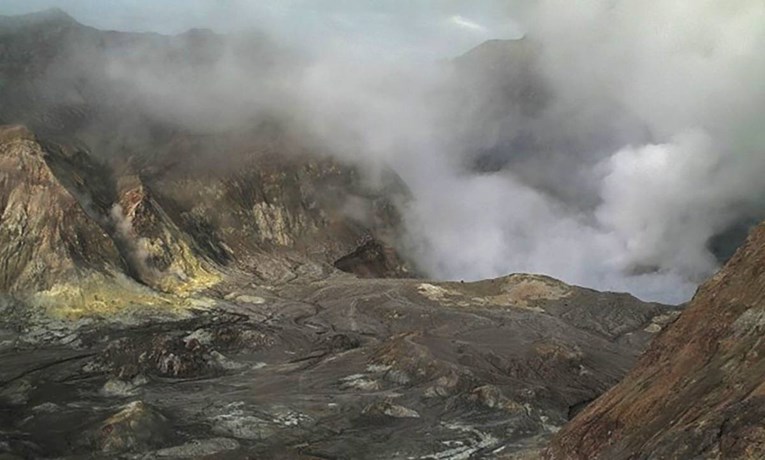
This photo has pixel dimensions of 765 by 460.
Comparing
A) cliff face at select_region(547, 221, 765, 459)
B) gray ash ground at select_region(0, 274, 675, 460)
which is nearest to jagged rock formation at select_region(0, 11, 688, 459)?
gray ash ground at select_region(0, 274, 675, 460)

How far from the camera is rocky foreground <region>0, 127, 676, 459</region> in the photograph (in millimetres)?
44156

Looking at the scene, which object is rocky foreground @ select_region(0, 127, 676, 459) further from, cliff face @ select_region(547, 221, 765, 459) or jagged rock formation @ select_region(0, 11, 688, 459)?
cliff face @ select_region(547, 221, 765, 459)

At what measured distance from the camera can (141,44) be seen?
12862cm

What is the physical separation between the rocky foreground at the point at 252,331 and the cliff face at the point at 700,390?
13.0 meters

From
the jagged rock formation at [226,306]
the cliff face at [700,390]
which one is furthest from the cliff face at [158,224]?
the cliff face at [700,390]

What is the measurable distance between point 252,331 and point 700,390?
51134 mm

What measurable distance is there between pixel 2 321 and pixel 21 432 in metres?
29.0

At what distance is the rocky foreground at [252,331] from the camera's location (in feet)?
145

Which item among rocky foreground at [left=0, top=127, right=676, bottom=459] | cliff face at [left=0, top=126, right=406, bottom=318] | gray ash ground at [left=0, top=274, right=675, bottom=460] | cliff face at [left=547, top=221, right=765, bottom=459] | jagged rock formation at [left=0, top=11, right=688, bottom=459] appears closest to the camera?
cliff face at [left=547, top=221, right=765, bottom=459]

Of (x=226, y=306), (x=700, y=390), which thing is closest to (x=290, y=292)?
(x=226, y=306)

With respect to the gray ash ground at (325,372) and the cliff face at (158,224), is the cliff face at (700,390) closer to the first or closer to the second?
the gray ash ground at (325,372)

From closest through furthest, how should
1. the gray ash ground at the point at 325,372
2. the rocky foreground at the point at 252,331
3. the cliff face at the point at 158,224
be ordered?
the gray ash ground at the point at 325,372, the rocky foreground at the point at 252,331, the cliff face at the point at 158,224

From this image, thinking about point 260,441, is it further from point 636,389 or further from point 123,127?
point 123,127

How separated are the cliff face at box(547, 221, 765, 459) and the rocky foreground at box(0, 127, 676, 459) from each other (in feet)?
42.8
